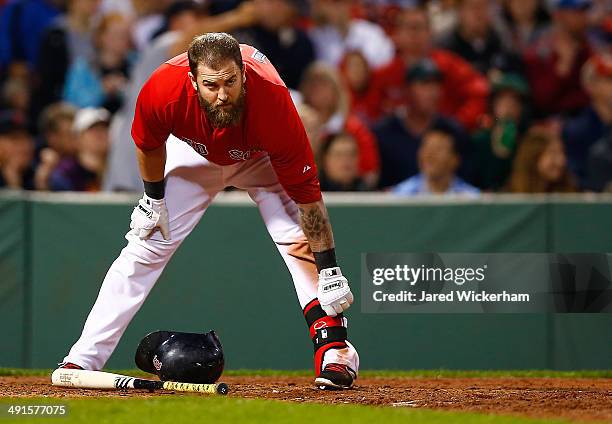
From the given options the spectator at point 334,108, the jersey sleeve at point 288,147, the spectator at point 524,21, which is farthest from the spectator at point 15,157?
the spectator at point 524,21

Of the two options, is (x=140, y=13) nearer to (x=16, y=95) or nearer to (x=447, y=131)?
(x=16, y=95)

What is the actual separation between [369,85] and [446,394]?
18.8ft

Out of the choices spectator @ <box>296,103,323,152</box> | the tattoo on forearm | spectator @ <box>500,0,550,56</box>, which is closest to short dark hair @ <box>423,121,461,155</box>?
spectator @ <box>296,103,323,152</box>

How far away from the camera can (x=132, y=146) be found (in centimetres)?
969

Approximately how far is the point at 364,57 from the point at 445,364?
4.15m

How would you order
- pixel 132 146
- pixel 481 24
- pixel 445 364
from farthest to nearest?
pixel 481 24
pixel 132 146
pixel 445 364

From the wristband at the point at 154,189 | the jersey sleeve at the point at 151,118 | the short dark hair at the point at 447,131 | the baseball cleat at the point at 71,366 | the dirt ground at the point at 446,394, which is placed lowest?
the dirt ground at the point at 446,394

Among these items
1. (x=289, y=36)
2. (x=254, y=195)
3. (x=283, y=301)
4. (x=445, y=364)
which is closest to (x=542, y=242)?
(x=445, y=364)

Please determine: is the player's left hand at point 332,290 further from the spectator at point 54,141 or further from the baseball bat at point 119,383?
the spectator at point 54,141

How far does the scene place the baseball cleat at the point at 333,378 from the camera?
6.75 meters

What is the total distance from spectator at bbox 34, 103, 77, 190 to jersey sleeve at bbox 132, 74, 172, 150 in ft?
13.7

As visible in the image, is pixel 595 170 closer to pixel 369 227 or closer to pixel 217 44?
pixel 369 227

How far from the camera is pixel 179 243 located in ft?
23.0

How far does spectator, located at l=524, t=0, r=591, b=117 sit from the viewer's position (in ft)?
39.7
